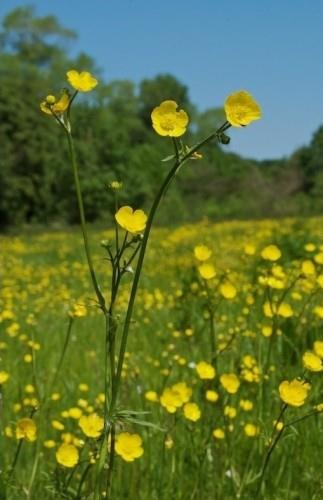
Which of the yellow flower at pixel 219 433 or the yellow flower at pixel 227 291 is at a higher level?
the yellow flower at pixel 227 291

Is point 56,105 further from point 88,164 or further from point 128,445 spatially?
point 88,164

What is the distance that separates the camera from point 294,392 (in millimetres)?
1255

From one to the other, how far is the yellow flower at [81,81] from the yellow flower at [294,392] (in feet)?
2.05

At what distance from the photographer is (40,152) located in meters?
26.8

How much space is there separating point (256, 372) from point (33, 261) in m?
6.80

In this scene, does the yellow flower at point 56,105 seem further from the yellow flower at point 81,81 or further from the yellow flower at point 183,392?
the yellow flower at point 183,392

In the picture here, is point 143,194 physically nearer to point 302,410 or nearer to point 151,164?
point 151,164

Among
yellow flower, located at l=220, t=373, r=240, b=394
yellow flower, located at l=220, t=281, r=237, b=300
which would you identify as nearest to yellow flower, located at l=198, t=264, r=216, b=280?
yellow flower, located at l=220, t=281, r=237, b=300

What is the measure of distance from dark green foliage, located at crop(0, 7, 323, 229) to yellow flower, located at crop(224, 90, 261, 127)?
51.8ft

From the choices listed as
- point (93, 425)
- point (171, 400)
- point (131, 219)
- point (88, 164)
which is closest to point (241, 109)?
point (131, 219)

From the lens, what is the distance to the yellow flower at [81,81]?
1.09m

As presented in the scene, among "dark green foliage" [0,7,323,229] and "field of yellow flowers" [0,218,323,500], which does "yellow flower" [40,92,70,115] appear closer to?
A: "field of yellow flowers" [0,218,323,500]

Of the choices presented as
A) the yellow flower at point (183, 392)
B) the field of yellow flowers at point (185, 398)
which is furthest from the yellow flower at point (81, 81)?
the yellow flower at point (183, 392)

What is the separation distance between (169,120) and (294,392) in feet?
1.87
